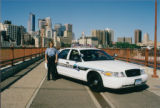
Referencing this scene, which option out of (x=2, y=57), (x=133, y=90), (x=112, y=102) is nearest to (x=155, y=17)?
(x=133, y=90)

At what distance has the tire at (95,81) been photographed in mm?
5984

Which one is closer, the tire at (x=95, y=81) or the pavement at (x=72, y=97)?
the pavement at (x=72, y=97)

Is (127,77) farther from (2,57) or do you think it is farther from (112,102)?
(2,57)

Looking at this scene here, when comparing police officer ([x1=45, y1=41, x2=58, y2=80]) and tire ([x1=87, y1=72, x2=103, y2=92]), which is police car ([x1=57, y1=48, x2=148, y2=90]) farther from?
police officer ([x1=45, y1=41, x2=58, y2=80])

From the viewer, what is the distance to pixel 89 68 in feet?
20.7

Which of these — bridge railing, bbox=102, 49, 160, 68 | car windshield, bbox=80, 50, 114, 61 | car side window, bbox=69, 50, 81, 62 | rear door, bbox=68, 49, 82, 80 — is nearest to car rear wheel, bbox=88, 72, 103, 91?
rear door, bbox=68, 49, 82, 80

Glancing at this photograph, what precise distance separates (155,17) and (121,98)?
19.1 ft

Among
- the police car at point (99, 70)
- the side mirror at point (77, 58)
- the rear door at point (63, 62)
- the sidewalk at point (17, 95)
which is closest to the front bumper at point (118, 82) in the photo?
the police car at point (99, 70)

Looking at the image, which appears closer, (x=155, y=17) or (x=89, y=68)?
(x=89, y=68)

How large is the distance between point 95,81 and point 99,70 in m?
0.43

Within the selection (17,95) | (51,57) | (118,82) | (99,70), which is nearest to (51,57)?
(51,57)

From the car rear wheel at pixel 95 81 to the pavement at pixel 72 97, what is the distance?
0.69ft

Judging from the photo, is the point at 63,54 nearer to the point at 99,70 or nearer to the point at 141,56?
the point at 99,70

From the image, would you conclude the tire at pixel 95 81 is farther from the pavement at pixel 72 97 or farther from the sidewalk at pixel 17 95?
the sidewalk at pixel 17 95
